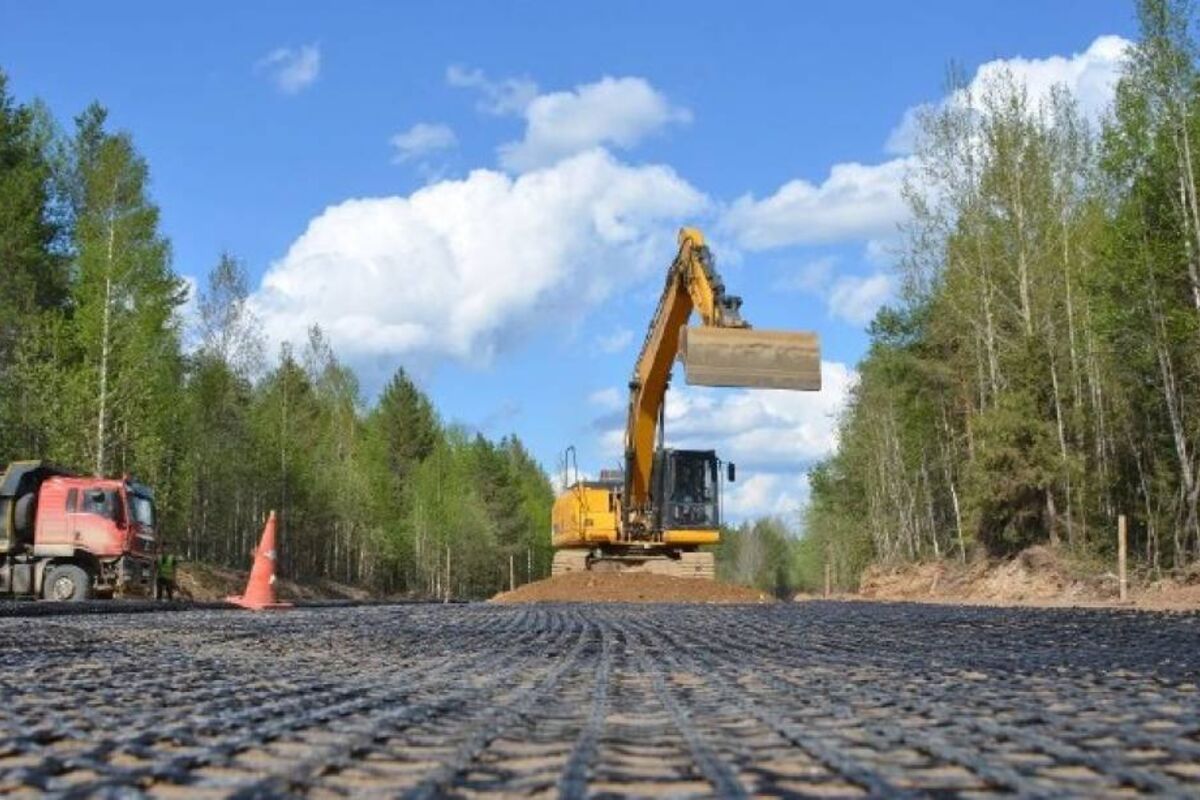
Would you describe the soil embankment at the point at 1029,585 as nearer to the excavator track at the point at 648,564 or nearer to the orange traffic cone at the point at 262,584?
the excavator track at the point at 648,564

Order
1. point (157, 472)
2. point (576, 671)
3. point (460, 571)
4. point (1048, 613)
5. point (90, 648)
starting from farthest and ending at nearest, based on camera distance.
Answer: point (460, 571)
point (157, 472)
point (1048, 613)
point (90, 648)
point (576, 671)

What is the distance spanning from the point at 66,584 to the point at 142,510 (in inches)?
69.0

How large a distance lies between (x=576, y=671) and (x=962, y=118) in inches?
936

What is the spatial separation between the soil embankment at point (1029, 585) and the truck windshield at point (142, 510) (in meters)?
14.1

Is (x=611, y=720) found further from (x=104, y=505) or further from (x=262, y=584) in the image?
(x=104, y=505)

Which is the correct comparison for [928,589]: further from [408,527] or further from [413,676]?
[408,527]

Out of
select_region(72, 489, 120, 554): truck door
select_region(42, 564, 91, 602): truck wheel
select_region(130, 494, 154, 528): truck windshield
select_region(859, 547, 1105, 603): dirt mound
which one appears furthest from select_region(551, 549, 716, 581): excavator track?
select_region(42, 564, 91, 602): truck wheel

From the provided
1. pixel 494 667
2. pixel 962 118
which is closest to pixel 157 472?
pixel 962 118

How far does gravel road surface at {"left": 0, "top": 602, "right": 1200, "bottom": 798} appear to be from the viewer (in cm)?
207

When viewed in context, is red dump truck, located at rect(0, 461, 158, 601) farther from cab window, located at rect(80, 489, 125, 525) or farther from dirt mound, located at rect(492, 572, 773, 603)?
dirt mound, located at rect(492, 572, 773, 603)

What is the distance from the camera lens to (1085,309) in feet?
76.9

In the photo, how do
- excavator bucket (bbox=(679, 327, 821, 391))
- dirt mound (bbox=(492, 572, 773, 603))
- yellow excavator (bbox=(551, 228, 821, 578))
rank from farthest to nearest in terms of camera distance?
dirt mound (bbox=(492, 572, 773, 603))
yellow excavator (bbox=(551, 228, 821, 578))
excavator bucket (bbox=(679, 327, 821, 391))

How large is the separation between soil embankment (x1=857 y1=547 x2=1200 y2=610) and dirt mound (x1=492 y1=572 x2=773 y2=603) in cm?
415

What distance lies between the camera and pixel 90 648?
6090 millimetres
